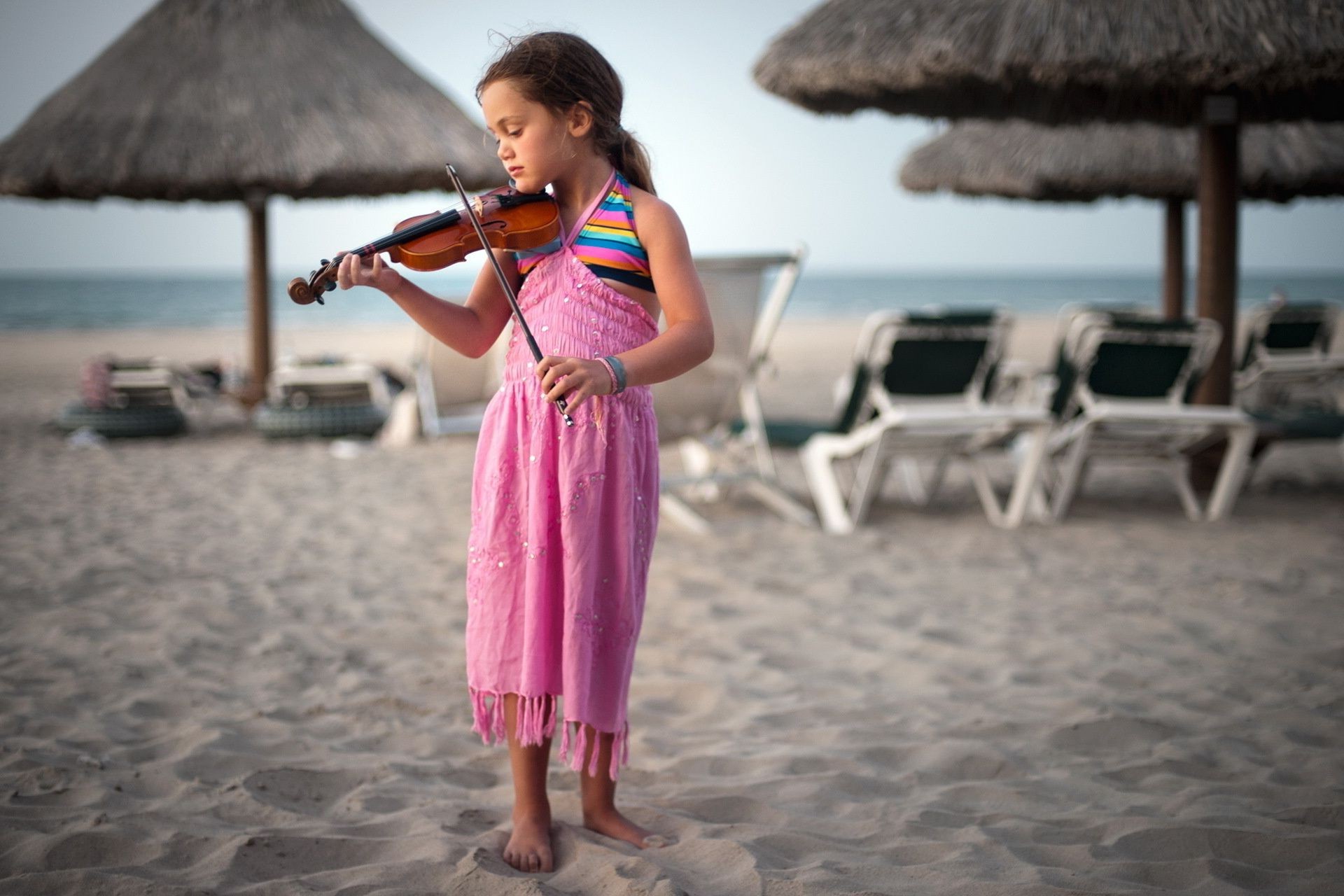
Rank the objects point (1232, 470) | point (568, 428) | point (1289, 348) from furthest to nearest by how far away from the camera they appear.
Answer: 1. point (1289, 348)
2. point (1232, 470)
3. point (568, 428)

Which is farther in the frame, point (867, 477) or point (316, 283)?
point (867, 477)

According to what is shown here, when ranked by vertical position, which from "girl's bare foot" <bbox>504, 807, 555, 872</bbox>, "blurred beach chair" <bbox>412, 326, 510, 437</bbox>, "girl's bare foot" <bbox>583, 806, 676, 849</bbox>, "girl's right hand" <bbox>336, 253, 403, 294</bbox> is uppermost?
"girl's right hand" <bbox>336, 253, 403, 294</bbox>

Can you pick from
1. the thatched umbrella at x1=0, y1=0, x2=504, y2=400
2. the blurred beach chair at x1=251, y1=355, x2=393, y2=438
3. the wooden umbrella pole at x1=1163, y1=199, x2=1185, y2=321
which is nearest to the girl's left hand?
the blurred beach chair at x1=251, y1=355, x2=393, y2=438

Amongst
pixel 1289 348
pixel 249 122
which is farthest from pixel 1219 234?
pixel 249 122

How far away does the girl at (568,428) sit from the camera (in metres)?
1.66

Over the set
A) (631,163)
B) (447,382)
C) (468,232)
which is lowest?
(447,382)

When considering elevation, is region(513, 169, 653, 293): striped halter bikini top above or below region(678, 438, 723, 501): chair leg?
above

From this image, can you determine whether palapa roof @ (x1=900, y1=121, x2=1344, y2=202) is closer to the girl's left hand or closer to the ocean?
the girl's left hand

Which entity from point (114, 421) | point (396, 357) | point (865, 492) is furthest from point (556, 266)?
point (396, 357)

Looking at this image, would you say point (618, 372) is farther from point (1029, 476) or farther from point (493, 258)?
point (1029, 476)

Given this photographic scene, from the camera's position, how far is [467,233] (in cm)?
167

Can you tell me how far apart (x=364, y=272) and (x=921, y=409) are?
3.66m

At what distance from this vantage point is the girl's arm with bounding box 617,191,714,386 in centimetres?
162

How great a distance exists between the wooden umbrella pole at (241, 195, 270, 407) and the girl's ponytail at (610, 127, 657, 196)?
7863 mm
